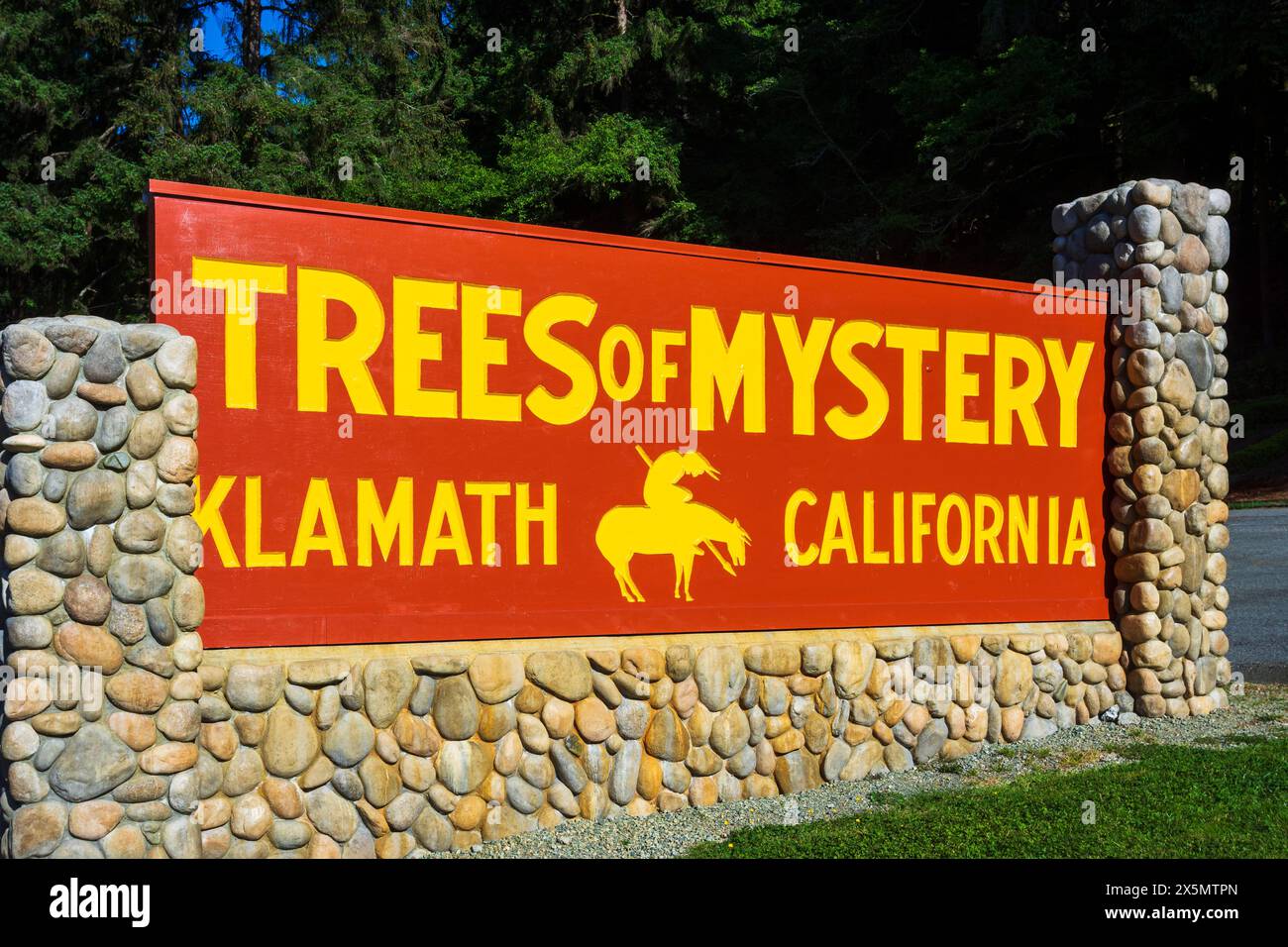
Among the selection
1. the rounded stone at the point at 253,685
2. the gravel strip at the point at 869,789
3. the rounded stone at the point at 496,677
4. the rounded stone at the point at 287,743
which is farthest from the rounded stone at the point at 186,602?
the gravel strip at the point at 869,789

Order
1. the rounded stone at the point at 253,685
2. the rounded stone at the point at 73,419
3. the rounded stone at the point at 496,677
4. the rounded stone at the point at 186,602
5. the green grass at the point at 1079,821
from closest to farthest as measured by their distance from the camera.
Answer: the rounded stone at the point at 73,419, the rounded stone at the point at 186,602, the rounded stone at the point at 253,685, the green grass at the point at 1079,821, the rounded stone at the point at 496,677

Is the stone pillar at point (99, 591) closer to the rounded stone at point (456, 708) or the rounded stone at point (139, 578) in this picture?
the rounded stone at point (139, 578)

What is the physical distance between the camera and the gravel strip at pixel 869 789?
684 cm

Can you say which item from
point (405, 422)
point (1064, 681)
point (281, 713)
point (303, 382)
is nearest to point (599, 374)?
point (405, 422)

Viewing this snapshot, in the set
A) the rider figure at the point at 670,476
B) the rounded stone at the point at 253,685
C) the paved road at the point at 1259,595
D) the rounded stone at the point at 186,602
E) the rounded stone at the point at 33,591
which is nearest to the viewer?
the rounded stone at the point at 33,591

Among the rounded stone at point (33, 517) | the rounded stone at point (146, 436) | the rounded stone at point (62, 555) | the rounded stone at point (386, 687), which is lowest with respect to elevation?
the rounded stone at point (386, 687)

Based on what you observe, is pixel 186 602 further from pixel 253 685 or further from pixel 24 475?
pixel 24 475

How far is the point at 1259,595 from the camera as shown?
48.1 ft

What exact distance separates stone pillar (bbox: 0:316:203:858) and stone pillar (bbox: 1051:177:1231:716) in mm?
6599

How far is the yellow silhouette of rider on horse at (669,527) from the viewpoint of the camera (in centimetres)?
748

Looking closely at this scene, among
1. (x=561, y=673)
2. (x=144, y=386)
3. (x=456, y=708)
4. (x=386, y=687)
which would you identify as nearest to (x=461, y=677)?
(x=456, y=708)

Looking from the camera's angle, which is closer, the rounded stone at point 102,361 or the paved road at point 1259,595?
the rounded stone at point 102,361

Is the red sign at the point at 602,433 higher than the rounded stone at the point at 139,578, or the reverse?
the red sign at the point at 602,433
